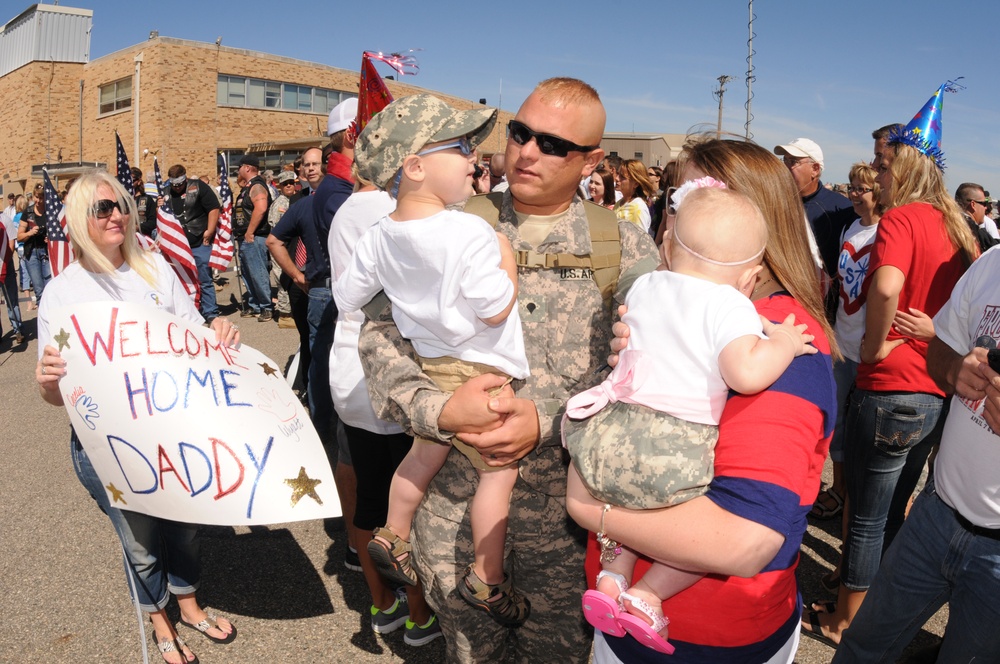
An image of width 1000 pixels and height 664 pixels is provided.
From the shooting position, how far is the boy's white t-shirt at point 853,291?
158 inches

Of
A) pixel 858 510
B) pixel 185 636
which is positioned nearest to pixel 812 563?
pixel 858 510

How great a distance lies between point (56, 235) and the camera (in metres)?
4.62

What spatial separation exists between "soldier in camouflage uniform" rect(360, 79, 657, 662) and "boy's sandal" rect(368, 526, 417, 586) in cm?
7

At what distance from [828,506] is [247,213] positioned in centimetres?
926

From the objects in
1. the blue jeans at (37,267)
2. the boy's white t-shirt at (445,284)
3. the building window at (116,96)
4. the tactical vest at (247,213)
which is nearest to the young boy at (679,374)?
the boy's white t-shirt at (445,284)

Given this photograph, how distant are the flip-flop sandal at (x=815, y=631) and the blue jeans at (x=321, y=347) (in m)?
3.24

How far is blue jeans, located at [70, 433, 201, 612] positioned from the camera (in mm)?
2947


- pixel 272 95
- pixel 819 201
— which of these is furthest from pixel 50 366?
pixel 272 95

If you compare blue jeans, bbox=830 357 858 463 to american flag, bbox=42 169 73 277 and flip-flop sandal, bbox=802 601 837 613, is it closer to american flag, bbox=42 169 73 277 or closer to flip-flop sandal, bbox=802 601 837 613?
flip-flop sandal, bbox=802 601 837 613

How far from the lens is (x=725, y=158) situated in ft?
5.85

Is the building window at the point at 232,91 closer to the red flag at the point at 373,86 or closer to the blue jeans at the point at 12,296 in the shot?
the blue jeans at the point at 12,296

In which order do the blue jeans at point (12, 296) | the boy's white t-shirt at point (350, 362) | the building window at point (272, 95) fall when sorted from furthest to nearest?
1. the building window at point (272, 95)
2. the blue jeans at point (12, 296)
3. the boy's white t-shirt at point (350, 362)

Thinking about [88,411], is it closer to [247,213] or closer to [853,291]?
[853,291]

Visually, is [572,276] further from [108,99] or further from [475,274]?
[108,99]
